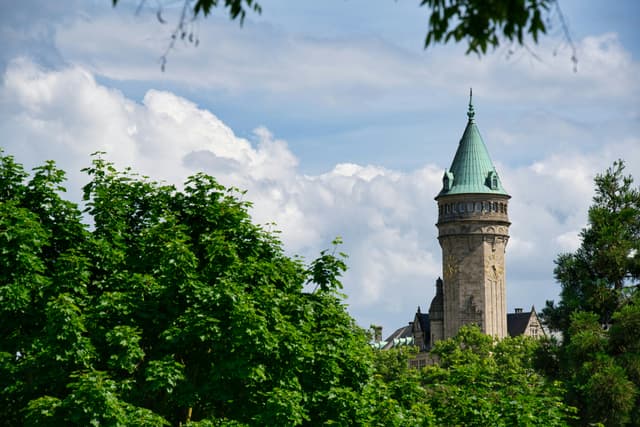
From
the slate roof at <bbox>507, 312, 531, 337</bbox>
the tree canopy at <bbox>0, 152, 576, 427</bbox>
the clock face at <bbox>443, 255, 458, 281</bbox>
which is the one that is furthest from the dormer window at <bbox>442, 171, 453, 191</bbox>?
the tree canopy at <bbox>0, 152, 576, 427</bbox>

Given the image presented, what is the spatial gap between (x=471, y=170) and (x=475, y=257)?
381 inches

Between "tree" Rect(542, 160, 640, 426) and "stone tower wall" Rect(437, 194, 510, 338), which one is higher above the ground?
"stone tower wall" Rect(437, 194, 510, 338)

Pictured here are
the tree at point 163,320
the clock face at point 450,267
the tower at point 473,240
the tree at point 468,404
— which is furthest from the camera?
the clock face at point 450,267

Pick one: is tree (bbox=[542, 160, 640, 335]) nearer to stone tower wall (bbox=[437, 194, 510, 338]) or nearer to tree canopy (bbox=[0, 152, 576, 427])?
tree canopy (bbox=[0, 152, 576, 427])

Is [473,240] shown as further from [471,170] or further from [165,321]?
[165,321]

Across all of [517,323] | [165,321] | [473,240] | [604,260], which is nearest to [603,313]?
[604,260]

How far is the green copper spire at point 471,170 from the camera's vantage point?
134m

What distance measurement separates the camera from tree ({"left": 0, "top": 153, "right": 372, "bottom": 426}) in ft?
93.8

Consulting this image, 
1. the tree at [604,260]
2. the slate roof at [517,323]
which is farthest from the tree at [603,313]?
the slate roof at [517,323]

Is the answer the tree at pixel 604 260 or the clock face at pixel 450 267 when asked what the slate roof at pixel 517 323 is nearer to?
the clock face at pixel 450 267

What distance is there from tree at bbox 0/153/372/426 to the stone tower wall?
99.5 metres

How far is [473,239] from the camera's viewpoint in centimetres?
13312

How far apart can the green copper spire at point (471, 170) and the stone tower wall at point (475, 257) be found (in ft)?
3.38

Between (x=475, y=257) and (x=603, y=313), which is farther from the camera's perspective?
(x=475, y=257)
